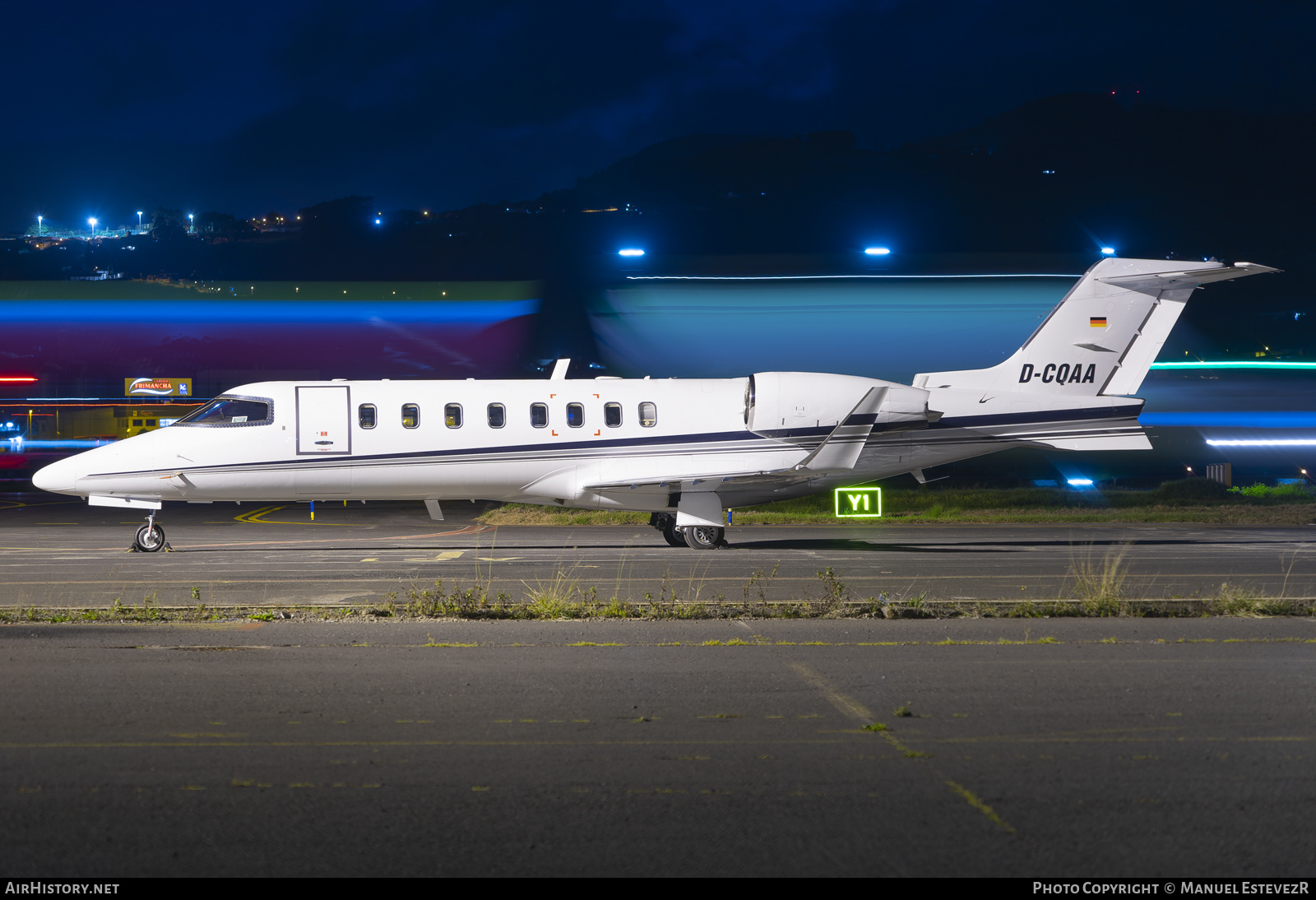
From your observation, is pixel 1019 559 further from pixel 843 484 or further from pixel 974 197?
pixel 974 197

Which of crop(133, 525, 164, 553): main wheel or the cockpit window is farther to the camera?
the cockpit window

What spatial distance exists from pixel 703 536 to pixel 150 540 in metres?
10.0

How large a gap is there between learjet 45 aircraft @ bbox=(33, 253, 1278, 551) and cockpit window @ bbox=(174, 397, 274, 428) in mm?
30

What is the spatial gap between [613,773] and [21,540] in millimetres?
19540

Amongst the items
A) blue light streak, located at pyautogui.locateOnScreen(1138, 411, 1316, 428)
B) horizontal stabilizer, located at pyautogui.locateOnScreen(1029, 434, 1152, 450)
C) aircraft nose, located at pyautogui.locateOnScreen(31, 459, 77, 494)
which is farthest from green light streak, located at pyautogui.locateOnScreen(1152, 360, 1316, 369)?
aircraft nose, located at pyautogui.locateOnScreen(31, 459, 77, 494)

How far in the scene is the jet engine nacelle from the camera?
1988 cm

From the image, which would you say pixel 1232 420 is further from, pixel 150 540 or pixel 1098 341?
pixel 150 540

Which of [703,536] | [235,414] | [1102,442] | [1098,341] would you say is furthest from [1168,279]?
[235,414]

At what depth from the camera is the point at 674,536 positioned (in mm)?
20688

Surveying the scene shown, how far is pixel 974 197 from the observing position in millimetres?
51094

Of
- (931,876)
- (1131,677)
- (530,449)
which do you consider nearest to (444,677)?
(931,876)

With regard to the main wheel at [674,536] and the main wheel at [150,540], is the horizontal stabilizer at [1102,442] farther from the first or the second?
the main wheel at [150,540]

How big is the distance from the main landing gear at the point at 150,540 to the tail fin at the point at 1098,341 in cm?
1554

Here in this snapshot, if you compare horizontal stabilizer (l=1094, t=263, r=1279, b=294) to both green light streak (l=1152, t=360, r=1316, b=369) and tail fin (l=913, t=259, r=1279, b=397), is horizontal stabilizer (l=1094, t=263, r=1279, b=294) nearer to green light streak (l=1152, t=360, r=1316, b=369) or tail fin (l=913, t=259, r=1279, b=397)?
tail fin (l=913, t=259, r=1279, b=397)
